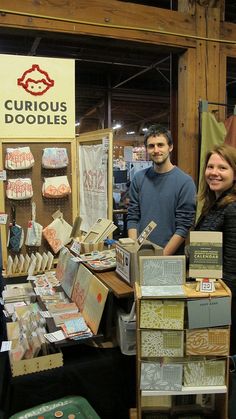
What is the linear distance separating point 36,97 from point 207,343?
2.11 metres

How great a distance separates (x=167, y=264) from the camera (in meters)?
1.57

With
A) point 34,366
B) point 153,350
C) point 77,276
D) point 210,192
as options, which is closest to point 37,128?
point 77,276

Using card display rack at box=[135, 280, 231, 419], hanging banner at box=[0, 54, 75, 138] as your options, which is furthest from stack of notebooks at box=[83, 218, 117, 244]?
card display rack at box=[135, 280, 231, 419]

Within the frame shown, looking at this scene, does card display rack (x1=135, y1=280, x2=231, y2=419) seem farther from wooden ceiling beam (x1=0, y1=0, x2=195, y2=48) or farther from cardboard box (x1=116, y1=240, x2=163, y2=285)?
wooden ceiling beam (x1=0, y1=0, x2=195, y2=48)

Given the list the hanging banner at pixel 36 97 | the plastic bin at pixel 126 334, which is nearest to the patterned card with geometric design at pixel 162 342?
the plastic bin at pixel 126 334

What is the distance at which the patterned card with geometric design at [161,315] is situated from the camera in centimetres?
154

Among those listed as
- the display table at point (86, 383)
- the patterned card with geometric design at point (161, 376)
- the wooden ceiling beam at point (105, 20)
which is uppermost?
the wooden ceiling beam at point (105, 20)

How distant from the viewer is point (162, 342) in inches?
61.4

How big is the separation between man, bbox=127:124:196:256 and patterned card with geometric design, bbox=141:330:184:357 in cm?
83

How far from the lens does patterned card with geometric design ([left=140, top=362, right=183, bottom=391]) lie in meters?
1.57

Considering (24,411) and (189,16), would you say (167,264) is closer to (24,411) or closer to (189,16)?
(24,411)

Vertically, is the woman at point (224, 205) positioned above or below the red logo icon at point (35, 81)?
below

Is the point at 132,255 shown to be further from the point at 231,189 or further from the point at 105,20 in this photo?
the point at 105,20

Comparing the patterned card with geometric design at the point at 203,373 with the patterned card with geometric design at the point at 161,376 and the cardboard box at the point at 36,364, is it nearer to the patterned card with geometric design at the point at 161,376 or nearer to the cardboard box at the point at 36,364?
the patterned card with geometric design at the point at 161,376
